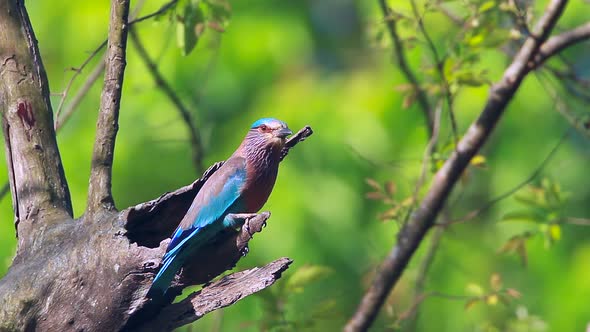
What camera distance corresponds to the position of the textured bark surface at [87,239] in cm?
312

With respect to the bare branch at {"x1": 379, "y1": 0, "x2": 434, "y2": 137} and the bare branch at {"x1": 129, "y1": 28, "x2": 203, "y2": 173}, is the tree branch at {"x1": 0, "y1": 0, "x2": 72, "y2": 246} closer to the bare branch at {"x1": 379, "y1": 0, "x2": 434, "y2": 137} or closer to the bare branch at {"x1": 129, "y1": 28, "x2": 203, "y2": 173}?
the bare branch at {"x1": 129, "y1": 28, "x2": 203, "y2": 173}

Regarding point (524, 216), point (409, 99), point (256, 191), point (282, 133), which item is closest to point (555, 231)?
point (524, 216)

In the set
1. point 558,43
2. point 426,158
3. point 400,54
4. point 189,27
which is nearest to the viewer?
point 189,27

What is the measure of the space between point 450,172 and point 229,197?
4.25 ft

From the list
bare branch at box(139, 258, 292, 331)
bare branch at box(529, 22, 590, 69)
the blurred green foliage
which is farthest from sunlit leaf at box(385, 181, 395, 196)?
bare branch at box(139, 258, 292, 331)

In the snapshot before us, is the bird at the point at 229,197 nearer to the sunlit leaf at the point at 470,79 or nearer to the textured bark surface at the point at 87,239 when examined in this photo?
the textured bark surface at the point at 87,239

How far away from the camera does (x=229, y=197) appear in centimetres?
380

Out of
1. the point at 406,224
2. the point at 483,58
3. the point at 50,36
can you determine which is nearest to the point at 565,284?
the point at 483,58

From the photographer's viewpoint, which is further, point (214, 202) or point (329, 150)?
point (329, 150)

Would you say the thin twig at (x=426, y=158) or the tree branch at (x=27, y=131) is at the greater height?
the tree branch at (x=27, y=131)

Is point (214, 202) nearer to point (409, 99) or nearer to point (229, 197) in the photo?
point (229, 197)

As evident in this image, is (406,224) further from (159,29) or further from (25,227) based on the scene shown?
(159,29)

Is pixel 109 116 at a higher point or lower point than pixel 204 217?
higher

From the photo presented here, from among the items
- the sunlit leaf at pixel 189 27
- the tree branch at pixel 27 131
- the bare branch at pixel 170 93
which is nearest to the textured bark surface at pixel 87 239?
the tree branch at pixel 27 131
